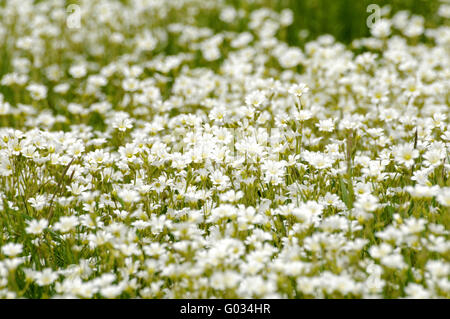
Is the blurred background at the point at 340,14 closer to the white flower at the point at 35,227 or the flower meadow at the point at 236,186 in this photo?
the flower meadow at the point at 236,186

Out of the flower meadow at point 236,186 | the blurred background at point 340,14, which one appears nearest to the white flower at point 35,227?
the flower meadow at point 236,186

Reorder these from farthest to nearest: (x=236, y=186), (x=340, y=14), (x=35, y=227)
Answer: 1. (x=340, y=14)
2. (x=236, y=186)
3. (x=35, y=227)

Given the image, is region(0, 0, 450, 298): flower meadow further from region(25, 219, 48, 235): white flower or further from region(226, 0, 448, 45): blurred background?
region(226, 0, 448, 45): blurred background

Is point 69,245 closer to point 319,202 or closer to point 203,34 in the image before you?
point 319,202

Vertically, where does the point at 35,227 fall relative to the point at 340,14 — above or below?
Result: below

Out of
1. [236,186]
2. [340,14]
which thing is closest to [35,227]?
[236,186]

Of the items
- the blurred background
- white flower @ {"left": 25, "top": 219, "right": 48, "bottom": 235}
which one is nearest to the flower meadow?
white flower @ {"left": 25, "top": 219, "right": 48, "bottom": 235}

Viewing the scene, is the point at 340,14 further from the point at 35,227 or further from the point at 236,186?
the point at 35,227
